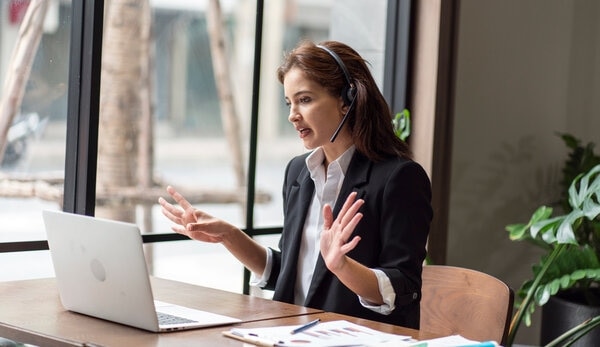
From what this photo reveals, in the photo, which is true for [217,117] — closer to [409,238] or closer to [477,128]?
[477,128]

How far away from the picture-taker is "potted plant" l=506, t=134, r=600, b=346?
3514mm

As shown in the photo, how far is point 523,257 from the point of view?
185 inches

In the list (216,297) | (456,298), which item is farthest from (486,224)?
(216,297)

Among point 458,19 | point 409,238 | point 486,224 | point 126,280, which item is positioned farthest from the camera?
point 486,224

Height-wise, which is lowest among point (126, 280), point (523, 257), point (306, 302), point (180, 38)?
point (523, 257)

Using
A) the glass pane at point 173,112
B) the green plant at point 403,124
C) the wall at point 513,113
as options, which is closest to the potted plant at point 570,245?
the wall at point 513,113

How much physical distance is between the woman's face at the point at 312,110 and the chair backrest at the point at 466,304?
1.59ft

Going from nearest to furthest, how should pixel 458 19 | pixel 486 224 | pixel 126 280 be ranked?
pixel 126 280 < pixel 458 19 < pixel 486 224

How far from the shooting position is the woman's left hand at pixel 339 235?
2184 mm

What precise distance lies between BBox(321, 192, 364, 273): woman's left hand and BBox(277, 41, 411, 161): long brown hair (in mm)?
406

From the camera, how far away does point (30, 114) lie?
3090mm

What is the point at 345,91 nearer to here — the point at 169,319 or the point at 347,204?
the point at 347,204

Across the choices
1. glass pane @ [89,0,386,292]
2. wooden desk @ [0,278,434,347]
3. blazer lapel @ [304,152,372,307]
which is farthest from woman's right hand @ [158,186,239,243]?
glass pane @ [89,0,386,292]

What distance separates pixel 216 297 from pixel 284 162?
180 cm
